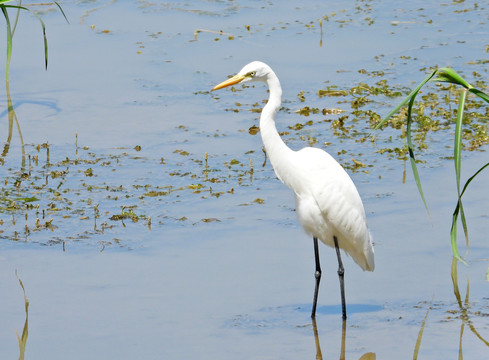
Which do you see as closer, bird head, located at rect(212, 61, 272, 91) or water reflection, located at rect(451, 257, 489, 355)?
water reflection, located at rect(451, 257, 489, 355)

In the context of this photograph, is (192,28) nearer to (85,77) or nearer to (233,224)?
(85,77)

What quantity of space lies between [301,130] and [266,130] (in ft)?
11.2

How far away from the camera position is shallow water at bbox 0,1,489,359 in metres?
6.16

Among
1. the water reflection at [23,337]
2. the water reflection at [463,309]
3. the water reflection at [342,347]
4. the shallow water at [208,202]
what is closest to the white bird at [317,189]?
the water reflection at [342,347]

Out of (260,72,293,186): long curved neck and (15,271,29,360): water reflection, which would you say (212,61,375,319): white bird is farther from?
(15,271,29,360): water reflection

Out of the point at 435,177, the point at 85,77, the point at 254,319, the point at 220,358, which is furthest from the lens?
the point at 85,77

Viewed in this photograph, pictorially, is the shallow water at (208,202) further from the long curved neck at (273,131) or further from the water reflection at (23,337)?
the long curved neck at (273,131)

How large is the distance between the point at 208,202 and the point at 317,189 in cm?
196

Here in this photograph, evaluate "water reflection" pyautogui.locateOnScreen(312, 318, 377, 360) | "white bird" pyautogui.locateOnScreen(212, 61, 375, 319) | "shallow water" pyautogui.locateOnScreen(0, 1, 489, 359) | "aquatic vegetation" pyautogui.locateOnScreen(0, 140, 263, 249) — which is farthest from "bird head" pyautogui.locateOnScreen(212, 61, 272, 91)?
"aquatic vegetation" pyautogui.locateOnScreen(0, 140, 263, 249)

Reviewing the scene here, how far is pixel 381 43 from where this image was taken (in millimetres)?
12602

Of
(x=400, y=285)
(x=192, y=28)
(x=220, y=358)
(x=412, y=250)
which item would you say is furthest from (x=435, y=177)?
(x=192, y=28)

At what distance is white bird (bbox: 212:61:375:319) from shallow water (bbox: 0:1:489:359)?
411mm

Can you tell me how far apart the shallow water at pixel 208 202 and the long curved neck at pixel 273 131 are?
79 cm

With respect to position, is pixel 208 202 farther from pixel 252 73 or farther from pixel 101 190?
pixel 252 73
